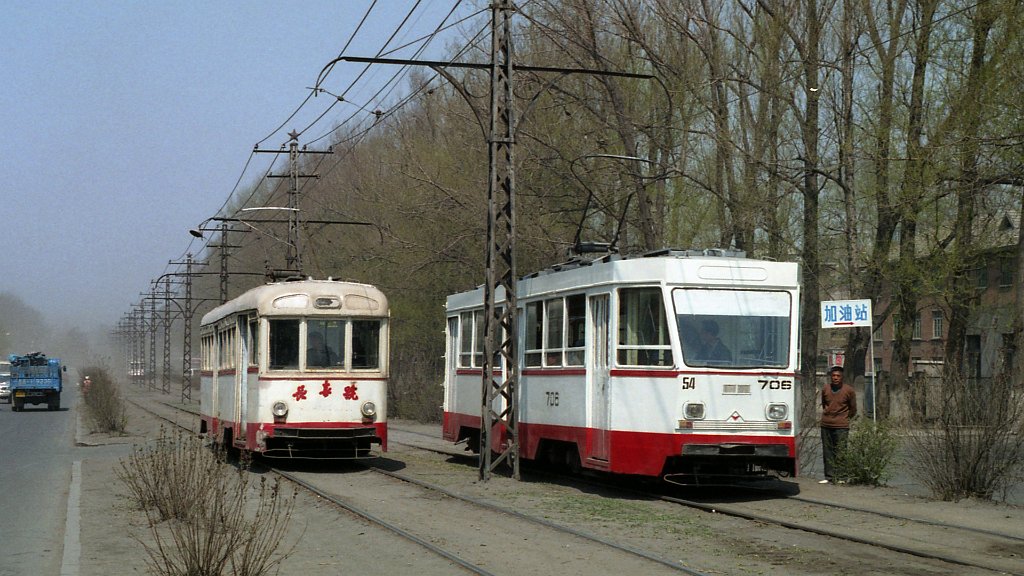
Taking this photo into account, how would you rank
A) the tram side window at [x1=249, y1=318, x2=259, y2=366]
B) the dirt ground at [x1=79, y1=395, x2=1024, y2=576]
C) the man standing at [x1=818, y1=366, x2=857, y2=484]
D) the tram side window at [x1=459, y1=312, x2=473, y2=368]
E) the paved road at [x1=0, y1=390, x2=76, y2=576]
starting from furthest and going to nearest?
the tram side window at [x1=459, y1=312, x2=473, y2=368]
the tram side window at [x1=249, y1=318, x2=259, y2=366]
the man standing at [x1=818, y1=366, x2=857, y2=484]
the paved road at [x1=0, y1=390, x2=76, y2=576]
the dirt ground at [x1=79, y1=395, x2=1024, y2=576]

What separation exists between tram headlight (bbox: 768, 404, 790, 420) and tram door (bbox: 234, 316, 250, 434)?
28.3 feet

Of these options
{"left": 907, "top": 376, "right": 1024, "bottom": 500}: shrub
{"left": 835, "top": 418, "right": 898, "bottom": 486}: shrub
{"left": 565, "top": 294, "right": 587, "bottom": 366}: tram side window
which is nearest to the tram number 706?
{"left": 907, "top": 376, "right": 1024, "bottom": 500}: shrub

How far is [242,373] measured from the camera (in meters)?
20.8

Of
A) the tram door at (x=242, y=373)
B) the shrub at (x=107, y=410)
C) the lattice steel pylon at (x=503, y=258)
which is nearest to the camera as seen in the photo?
the lattice steel pylon at (x=503, y=258)

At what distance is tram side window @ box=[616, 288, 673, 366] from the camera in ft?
50.0

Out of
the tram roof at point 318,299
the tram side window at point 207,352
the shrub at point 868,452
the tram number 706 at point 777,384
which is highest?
the tram roof at point 318,299

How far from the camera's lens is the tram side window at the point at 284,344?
64.5 ft

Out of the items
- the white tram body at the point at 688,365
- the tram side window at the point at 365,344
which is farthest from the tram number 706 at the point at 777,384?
the tram side window at the point at 365,344

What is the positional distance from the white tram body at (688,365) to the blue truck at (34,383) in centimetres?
4723

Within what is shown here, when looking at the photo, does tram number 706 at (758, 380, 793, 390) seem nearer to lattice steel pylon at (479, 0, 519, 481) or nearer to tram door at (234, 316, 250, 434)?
lattice steel pylon at (479, 0, 519, 481)

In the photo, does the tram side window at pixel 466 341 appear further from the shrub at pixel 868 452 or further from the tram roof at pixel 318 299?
the shrub at pixel 868 452

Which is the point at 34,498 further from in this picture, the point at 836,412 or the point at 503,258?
the point at 836,412

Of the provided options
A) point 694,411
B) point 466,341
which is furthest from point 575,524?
point 466,341

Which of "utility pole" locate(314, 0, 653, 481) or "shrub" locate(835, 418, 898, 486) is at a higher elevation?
"utility pole" locate(314, 0, 653, 481)
